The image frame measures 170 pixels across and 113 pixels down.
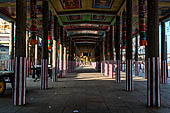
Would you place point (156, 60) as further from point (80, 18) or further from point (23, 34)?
point (80, 18)

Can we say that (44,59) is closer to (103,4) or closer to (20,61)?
(20,61)

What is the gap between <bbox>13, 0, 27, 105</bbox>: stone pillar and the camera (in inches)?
280

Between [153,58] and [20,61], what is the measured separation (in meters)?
5.51

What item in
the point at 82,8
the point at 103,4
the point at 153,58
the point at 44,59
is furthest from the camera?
the point at 82,8

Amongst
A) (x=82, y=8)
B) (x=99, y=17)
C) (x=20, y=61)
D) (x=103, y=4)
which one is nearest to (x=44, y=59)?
(x=20, y=61)

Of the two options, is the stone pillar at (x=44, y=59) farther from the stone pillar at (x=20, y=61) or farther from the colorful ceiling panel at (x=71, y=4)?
the stone pillar at (x=20, y=61)

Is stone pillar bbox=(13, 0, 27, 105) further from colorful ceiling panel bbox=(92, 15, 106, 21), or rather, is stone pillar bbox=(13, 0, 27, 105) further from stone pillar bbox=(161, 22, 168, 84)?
stone pillar bbox=(161, 22, 168, 84)

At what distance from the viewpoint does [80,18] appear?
19.1 m

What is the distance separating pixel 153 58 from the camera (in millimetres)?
7293

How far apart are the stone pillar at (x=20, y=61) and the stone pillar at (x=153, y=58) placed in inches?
206

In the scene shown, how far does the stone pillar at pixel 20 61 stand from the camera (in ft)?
23.4

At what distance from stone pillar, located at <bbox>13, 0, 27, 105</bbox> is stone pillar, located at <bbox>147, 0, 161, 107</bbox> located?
524cm

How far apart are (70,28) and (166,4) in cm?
1413

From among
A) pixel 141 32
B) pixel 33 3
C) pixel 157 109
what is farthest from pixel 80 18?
pixel 157 109
